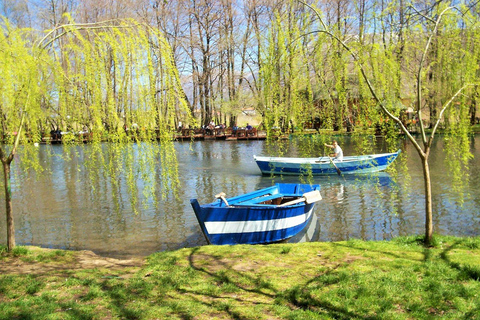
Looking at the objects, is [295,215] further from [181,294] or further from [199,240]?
[181,294]

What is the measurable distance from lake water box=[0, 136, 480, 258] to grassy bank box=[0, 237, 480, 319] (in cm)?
186

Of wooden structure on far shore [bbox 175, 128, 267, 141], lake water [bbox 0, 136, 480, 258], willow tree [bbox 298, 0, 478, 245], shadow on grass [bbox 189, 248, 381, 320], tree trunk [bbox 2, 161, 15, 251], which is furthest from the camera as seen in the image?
wooden structure on far shore [bbox 175, 128, 267, 141]

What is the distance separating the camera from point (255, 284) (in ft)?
18.6

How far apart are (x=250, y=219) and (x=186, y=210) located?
4.93m

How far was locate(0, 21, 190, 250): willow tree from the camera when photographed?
255 inches

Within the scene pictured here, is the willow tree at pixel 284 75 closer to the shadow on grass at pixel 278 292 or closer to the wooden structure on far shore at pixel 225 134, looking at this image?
the shadow on grass at pixel 278 292

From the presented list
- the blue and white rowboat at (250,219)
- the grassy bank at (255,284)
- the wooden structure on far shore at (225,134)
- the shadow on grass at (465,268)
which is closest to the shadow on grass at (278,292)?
the grassy bank at (255,284)

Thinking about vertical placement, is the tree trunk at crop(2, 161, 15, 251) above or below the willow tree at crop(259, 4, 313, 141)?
below

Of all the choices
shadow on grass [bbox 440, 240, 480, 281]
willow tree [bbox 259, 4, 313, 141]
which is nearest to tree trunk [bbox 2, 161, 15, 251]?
willow tree [bbox 259, 4, 313, 141]

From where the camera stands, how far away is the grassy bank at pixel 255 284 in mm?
4695

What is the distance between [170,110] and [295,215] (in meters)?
4.97

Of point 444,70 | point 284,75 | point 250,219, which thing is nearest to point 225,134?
point 250,219

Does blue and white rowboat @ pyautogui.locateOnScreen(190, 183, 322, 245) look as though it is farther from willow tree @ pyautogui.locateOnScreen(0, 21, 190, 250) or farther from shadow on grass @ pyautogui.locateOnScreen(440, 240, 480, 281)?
shadow on grass @ pyautogui.locateOnScreen(440, 240, 480, 281)

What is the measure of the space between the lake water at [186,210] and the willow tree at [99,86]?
44.1 inches
